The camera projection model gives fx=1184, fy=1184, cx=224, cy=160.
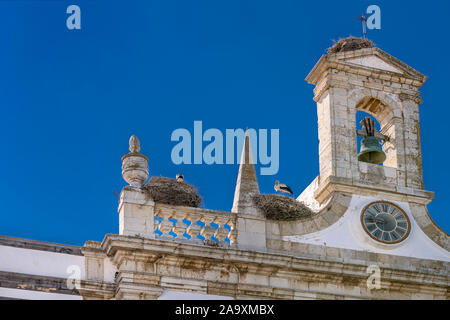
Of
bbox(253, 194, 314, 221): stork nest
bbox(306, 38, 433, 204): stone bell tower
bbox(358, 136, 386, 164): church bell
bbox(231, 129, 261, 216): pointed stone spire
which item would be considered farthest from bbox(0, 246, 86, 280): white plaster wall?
bbox(358, 136, 386, 164): church bell

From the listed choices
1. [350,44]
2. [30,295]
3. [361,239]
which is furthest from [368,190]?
[30,295]

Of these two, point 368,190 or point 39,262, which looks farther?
point 368,190

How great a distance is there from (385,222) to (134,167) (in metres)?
3.60

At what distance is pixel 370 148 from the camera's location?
17.4m

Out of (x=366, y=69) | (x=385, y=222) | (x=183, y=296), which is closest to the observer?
(x=183, y=296)

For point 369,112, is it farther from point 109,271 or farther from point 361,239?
point 109,271

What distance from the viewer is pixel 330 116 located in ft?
56.3

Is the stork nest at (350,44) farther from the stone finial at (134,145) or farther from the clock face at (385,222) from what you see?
the stone finial at (134,145)

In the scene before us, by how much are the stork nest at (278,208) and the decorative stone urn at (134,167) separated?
5.11 ft

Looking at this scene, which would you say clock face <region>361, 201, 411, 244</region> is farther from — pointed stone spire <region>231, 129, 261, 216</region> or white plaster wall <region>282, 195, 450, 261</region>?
pointed stone spire <region>231, 129, 261, 216</region>
